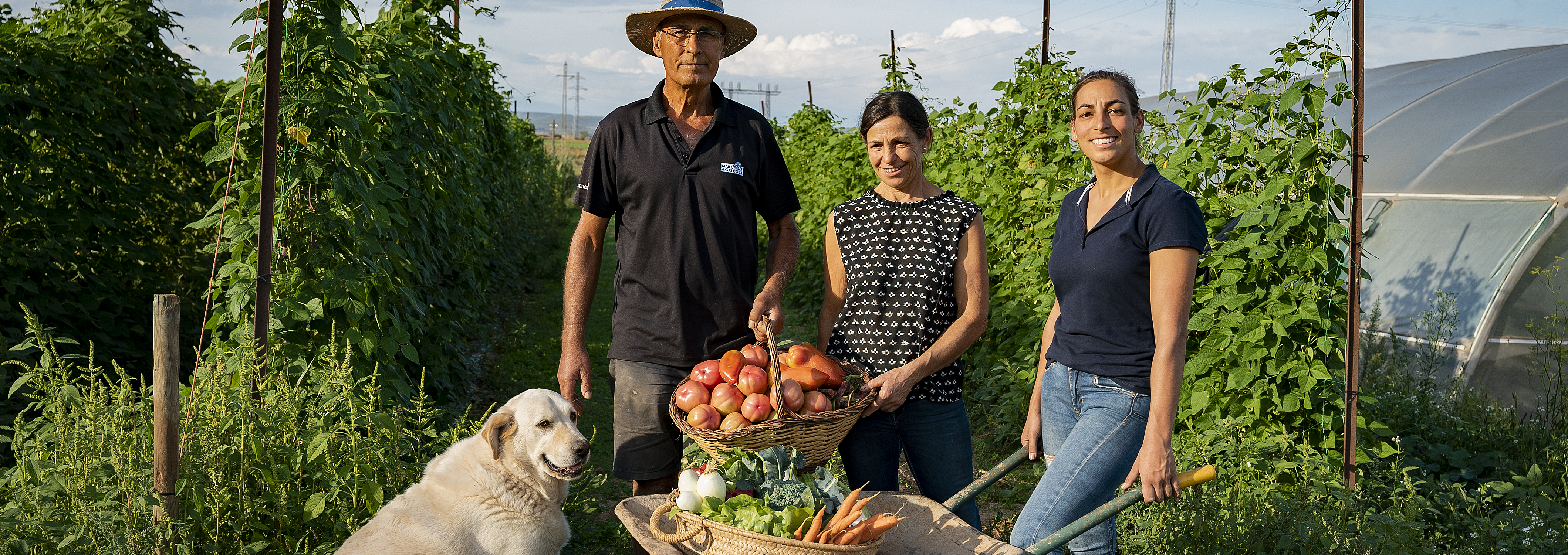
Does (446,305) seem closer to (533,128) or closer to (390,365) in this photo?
(390,365)

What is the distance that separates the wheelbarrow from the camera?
222 cm

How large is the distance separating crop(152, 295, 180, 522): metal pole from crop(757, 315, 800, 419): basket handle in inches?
68.8

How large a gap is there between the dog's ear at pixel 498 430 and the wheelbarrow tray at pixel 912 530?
0.54 metres

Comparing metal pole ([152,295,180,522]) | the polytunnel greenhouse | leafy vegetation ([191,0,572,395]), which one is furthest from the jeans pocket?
the polytunnel greenhouse

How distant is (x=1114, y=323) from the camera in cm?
248

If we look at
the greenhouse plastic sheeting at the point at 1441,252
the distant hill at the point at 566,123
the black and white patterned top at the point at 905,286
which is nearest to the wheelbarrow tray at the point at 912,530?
the black and white patterned top at the point at 905,286

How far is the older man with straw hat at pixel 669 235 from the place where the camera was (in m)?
3.02

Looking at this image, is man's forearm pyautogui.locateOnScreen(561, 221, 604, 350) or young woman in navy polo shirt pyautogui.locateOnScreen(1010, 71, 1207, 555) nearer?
young woman in navy polo shirt pyautogui.locateOnScreen(1010, 71, 1207, 555)

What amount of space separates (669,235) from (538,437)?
77cm

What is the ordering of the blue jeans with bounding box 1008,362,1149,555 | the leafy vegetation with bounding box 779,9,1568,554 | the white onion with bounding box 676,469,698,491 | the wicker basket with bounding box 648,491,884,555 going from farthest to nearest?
1. the leafy vegetation with bounding box 779,9,1568,554
2. the blue jeans with bounding box 1008,362,1149,555
3. the white onion with bounding box 676,469,698,491
4. the wicker basket with bounding box 648,491,884,555

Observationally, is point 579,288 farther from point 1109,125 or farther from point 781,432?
point 1109,125

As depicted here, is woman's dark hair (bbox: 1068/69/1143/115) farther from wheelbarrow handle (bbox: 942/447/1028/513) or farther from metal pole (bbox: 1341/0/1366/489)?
metal pole (bbox: 1341/0/1366/489)

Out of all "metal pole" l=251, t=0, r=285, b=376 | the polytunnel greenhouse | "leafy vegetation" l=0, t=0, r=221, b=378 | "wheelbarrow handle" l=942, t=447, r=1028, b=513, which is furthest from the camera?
the polytunnel greenhouse

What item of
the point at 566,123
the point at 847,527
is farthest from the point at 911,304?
the point at 566,123
